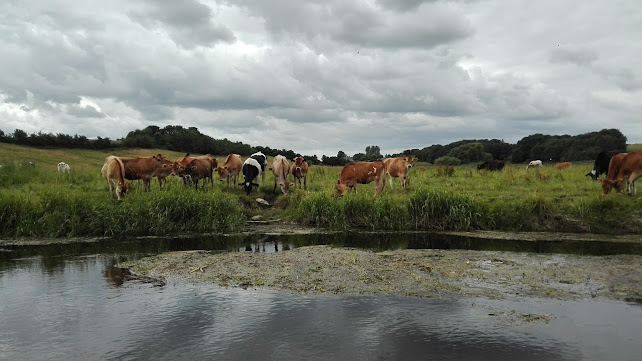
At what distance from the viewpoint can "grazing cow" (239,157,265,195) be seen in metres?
21.2

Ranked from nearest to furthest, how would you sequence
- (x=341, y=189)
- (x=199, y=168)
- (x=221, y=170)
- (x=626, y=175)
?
(x=626, y=175) < (x=341, y=189) < (x=199, y=168) < (x=221, y=170)

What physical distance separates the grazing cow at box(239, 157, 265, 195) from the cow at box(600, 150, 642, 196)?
14.5 metres

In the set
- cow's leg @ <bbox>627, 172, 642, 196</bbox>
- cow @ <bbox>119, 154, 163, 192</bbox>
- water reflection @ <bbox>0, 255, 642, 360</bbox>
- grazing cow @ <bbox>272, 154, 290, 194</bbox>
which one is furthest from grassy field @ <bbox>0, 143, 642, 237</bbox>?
water reflection @ <bbox>0, 255, 642, 360</bbox>

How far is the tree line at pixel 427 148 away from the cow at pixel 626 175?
33301 mm

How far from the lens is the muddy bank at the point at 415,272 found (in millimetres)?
8250

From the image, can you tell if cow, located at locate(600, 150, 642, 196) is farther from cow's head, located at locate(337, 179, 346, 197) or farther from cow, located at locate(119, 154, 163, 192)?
cow, located at locate(119, 154, 163, 192)

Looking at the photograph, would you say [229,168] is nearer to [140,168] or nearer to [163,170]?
[163,170]

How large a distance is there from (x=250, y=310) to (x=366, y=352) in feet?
7.52

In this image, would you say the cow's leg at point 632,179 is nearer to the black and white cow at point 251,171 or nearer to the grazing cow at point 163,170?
the black and white cow at point 251,171

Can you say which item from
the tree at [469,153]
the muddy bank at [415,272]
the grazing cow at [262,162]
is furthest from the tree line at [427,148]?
the muddy bank at [415,272]

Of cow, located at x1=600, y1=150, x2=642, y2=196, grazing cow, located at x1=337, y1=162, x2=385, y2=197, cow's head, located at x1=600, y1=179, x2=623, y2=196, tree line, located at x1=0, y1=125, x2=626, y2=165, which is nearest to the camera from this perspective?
cow, located at x1=600, y1=150, x2=642, y2=196

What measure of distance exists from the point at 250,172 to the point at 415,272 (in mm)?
13377

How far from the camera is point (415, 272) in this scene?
9445 millimetres

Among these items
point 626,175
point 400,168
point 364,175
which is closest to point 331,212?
point 364,175
